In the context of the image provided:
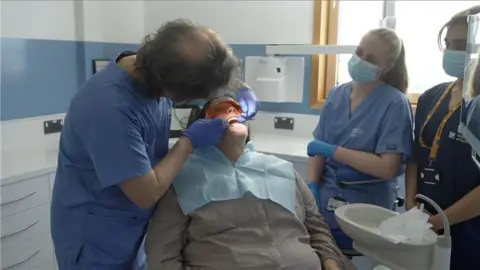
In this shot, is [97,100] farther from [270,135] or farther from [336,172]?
[270,135]

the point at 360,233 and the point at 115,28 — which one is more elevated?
the point at 115,28

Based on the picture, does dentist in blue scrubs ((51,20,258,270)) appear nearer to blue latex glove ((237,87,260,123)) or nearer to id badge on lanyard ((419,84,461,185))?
blue latex glove ((237,87,260,123))

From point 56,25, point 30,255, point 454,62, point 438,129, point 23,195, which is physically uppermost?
point 56,25

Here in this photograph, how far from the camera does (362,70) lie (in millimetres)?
1839

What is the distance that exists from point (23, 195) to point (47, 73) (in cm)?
93

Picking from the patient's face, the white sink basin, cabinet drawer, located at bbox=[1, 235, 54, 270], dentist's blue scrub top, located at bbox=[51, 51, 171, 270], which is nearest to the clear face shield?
the white sink basin

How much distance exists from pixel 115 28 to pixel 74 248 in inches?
88.0

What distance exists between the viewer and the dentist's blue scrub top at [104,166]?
1.21 meters

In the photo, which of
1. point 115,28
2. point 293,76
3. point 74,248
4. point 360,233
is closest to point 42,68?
point 115,28

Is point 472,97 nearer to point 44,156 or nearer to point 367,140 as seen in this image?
point 367,140

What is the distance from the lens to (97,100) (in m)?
1.22

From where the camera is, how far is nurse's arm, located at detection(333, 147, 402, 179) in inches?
69.1

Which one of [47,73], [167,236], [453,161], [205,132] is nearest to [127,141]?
[205,132]

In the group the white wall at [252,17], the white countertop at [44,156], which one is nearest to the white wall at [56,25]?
the white countertop at [44,156]
